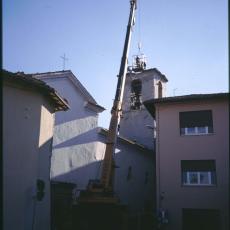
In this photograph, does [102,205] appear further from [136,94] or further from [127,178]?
[136,94]

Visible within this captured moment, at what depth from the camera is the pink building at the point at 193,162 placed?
15.8 meters

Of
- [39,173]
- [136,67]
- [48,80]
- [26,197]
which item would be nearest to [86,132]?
[48,80]

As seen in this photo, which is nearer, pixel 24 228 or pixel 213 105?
pixel 24 228

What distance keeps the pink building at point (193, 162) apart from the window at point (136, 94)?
10.5 m

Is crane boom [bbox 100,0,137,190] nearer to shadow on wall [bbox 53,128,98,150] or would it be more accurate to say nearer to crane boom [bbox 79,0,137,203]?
crane boom [bbox 79,0,137,203]

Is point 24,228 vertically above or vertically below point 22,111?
below

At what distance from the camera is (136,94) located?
2898 cm

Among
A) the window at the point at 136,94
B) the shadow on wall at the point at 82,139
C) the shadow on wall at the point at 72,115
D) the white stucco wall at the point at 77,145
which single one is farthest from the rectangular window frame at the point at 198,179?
the window at the point at 136,94

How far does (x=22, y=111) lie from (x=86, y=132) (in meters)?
8.63

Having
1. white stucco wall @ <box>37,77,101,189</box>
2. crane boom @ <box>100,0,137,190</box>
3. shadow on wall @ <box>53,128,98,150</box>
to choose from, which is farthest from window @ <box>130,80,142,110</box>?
crane boom @ <box>100,0,137,190</box>

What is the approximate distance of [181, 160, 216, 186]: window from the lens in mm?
16281

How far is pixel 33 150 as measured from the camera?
12.9 meters

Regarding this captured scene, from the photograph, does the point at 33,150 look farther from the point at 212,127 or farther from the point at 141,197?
the point at 141,197

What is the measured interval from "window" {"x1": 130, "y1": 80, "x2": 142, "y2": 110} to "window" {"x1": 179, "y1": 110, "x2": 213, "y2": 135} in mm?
11122
